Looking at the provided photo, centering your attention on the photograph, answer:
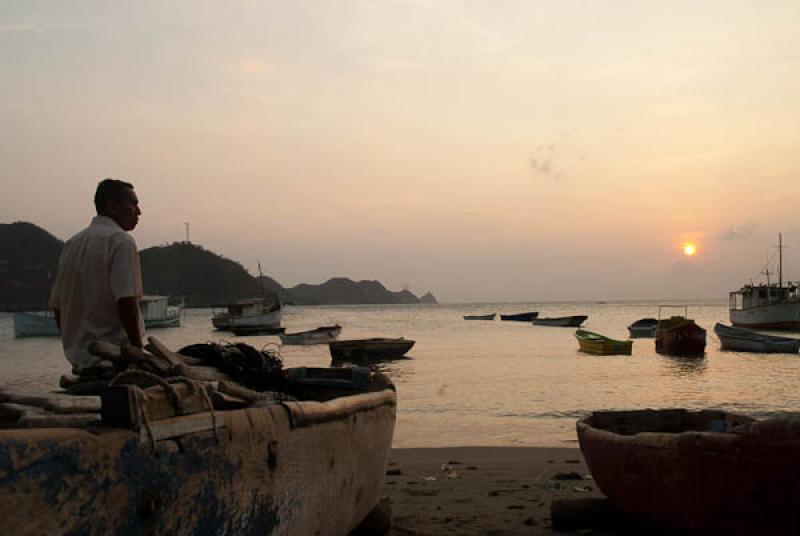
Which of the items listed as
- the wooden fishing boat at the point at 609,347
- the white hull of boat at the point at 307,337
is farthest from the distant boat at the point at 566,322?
the wooden fishing boat at the point at 609,347

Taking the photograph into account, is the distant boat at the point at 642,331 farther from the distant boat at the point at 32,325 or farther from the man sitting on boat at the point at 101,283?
the man sitting on boat at the point at 101,283

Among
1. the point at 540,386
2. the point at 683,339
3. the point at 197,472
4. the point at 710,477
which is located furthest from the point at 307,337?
the point at 197,472

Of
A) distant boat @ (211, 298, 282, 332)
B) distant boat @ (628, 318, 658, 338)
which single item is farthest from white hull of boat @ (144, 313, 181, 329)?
distant boat @ (628, 318, 658, 338)

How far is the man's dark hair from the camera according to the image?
177 inches

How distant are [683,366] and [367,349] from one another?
12163 mm

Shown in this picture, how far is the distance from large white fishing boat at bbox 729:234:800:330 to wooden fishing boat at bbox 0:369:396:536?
2128 inches

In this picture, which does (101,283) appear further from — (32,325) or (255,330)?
(32,325)

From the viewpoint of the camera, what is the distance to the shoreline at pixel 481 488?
6.09 metres

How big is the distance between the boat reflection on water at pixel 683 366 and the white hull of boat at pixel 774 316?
23152 millimetres

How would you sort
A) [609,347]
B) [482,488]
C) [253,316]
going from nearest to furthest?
[482,488]
[609,347]
[253,316]

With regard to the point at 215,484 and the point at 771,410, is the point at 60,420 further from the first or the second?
the point at 771,410

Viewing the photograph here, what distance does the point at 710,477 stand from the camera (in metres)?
4.46

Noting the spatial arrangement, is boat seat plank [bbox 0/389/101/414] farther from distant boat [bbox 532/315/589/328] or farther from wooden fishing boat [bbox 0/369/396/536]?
distant boat [bbox 532/315/589/328]

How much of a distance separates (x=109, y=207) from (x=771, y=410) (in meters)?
15.2
